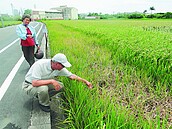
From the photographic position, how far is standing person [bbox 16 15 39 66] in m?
4.01

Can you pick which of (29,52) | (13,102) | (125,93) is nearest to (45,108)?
(13,102)

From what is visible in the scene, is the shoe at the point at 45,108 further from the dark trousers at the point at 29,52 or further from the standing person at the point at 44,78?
the dark trousers at the point at 29,52

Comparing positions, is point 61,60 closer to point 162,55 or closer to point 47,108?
point 47,108

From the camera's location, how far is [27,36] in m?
4.20

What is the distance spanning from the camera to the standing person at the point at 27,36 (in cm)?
401

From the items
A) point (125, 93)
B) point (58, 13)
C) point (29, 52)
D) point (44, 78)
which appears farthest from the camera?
point (58, 13)

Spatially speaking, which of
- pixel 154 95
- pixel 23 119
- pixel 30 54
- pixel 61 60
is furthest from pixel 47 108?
pixel 30 54

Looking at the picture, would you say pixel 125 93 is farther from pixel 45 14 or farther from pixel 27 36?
pixel 45 14

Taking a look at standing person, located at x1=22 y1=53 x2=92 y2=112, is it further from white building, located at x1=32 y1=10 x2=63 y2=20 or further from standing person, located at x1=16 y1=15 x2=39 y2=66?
white building, located at x1=32 y1=10 x2=63 y2=20

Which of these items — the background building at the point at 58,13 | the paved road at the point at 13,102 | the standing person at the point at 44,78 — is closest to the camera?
the standing person at the point at 44,78

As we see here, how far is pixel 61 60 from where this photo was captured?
7.49 ft

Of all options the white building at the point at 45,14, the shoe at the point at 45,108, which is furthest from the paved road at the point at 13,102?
the white building at the point at 45,14

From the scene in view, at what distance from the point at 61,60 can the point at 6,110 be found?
1.37 m

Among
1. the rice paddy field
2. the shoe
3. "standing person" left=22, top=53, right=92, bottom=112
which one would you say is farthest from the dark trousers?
the shoe
